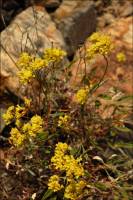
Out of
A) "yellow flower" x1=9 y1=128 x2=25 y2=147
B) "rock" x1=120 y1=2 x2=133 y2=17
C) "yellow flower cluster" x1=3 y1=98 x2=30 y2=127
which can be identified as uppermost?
"rock" x1=120 y1=2 x2=133 y2=17

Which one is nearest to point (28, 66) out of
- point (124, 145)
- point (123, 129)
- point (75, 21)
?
point (123, 129)

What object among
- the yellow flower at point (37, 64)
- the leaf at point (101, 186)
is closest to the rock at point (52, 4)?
the yellow flower at point (37, 64)

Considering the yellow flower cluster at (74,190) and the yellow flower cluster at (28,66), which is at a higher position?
the yellow flower cluster at (28,66)

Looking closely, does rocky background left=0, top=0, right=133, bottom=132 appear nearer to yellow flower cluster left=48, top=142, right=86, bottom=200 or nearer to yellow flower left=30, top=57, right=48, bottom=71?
yellow flower left=30, top=57, right=48, bottom=71

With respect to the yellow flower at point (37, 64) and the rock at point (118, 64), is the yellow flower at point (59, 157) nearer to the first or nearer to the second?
the yellow flower at point (37, 64)

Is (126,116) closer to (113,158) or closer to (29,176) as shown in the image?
(113,158)

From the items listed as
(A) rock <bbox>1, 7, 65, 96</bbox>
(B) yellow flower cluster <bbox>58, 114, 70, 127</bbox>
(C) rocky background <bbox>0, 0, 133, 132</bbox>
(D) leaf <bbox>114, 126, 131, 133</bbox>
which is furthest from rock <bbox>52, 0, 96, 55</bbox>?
(B) yellow flower cluster <bbox>58, 114, 70, 127</bbox>
